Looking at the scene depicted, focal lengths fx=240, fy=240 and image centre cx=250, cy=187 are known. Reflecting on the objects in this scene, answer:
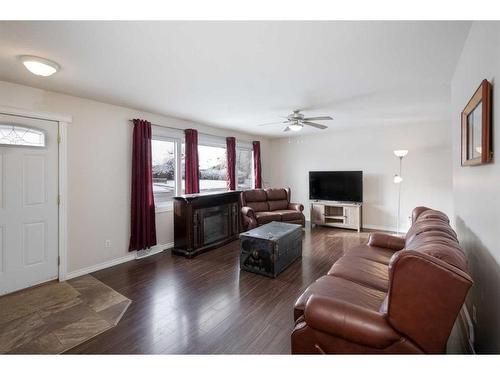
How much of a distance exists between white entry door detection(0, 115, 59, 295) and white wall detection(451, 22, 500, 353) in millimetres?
4160

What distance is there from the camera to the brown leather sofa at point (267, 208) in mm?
4988

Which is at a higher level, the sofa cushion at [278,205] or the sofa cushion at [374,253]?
the sofa cushion at [278,205]

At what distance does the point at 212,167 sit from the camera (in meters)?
5.52

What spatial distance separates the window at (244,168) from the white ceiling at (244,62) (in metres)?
2.61

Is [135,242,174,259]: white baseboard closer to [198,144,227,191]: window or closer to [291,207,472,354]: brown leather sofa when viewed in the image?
[198,144,227,191]: window

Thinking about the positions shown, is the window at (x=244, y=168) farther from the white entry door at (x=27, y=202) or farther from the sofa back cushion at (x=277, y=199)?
the white entry door at (x=27, y=202)

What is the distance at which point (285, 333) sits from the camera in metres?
2.02

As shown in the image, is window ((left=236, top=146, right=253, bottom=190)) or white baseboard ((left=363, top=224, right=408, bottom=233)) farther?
window ((left=236, top=146, right=253, bottom=190))

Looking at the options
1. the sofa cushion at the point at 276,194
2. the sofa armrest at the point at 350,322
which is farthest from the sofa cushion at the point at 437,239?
the sofa cushion at the point at 276,194

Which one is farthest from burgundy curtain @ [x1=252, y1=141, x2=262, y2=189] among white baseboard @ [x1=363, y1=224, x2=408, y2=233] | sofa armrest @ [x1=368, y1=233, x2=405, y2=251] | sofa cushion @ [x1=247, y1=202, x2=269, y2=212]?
sofa armrest @ [x1=368, y1=233, x2=405, y2=251]

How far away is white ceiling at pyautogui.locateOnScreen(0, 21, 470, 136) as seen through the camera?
68.6 inches
